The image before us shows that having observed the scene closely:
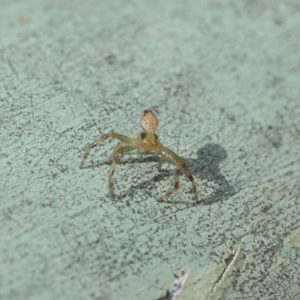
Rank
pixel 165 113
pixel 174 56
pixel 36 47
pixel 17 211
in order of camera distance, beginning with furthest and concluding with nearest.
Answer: pixel 174 56 → pixel 36 47 → pixel 165 113 → pixel 17 211

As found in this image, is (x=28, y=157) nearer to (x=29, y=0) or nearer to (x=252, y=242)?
(x=252, y=242)

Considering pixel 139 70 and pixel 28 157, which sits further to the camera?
pixel 139 70

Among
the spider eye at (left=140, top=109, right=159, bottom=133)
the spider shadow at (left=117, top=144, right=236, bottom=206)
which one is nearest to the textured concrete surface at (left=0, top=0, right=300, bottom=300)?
the spider shadow at (left=117, top=144, right=236, bottom=206)

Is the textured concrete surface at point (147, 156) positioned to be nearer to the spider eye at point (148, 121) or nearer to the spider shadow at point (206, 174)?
the spider shadow at point (206, 174)

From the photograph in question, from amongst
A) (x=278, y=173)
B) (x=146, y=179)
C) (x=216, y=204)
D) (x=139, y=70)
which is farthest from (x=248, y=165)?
(x=139, y=70)

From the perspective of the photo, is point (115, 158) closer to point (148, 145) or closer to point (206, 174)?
point (148, 145)

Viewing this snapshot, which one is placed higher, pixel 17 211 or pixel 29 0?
pixel 29 0

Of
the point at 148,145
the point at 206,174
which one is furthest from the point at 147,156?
the point at 206,174
